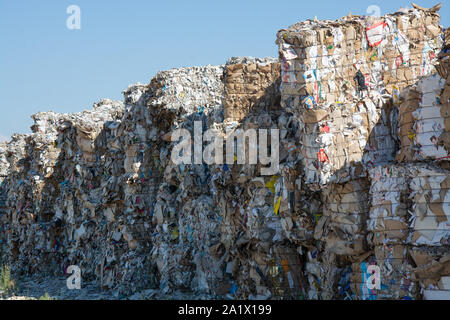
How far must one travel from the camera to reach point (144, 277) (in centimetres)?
924

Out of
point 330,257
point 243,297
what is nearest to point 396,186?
point 330,257

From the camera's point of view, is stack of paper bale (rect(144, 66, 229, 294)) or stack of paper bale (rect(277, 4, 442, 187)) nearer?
stack of paper bale (rect(277, 4, 442, 187))

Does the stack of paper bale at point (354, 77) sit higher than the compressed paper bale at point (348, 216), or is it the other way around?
the stack of paper bale at point (354, 77)

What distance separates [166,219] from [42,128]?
6.23 metres

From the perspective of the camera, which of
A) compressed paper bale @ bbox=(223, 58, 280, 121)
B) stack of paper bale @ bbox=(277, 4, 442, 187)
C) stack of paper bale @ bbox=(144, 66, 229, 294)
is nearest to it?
stack of paper bale @ bbox=(277, 4, 442, 187)

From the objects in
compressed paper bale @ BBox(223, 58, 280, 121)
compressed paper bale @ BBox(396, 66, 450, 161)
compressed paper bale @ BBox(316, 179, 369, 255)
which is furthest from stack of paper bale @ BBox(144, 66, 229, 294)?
compressed paper bale @ BBox(396, 66, 450, 161)

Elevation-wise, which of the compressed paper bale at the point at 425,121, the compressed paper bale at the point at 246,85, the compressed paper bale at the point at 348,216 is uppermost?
the compressed paper bale at the point at 246,85

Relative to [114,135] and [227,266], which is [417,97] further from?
[114,135]

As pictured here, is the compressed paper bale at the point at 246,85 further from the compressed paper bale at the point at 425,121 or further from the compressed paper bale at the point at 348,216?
the compressed paper bale at the point at 425,121

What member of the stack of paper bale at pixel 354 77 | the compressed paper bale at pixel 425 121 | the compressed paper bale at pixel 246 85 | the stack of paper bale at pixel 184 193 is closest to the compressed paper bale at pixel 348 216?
the stack of paper bale at pixel 354 77

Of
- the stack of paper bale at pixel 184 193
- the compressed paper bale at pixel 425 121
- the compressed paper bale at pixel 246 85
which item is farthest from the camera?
the stack of paper bale at pixel 184 193

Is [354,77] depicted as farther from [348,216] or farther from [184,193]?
[184,193]

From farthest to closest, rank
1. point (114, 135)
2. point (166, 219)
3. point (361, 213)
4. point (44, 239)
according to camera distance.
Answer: point (44, 239)
point (114, 135)
point (166, 219)
point (361, 213)

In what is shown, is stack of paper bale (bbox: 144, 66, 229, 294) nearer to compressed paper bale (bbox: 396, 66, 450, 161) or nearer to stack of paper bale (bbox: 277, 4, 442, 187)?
stack of paper bale (bbox: 277, 4, 442, 187)
